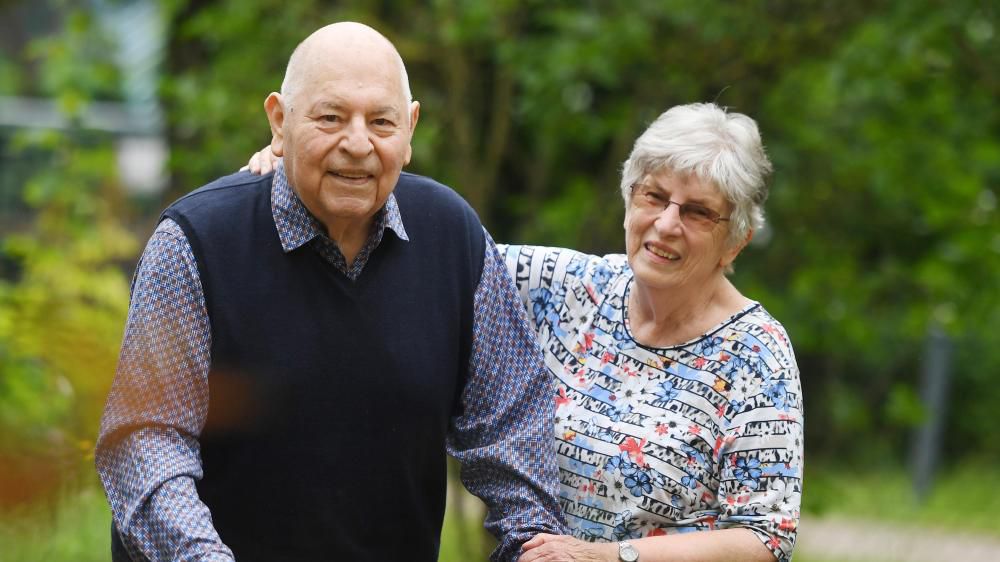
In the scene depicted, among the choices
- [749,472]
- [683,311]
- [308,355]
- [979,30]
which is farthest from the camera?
[979,30]

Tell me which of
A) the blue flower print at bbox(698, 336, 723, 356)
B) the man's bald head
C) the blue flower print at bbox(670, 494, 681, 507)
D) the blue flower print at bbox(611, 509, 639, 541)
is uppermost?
the man's bald head

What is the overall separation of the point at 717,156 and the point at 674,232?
0.17 meters

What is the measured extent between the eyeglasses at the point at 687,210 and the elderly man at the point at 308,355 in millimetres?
385

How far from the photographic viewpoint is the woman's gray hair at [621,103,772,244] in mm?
2391

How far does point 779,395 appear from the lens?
7.60 ft

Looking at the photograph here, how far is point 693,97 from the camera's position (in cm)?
475

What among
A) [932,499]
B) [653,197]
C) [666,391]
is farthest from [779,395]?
[932,499]

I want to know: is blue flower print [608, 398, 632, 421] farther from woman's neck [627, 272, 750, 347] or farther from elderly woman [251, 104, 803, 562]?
woman's neck [627, 272, 750, 347]

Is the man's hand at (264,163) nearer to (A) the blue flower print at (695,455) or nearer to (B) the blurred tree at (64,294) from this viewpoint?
(B) the blurred tree at (64,294)

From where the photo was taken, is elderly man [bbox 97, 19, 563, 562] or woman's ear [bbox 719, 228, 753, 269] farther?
woman's ear [bbox 719, 228, 753, 269]

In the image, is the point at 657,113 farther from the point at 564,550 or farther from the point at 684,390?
the point at 564,550

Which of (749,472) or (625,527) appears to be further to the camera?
(625,527)

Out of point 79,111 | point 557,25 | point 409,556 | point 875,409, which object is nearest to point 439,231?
point 409,556

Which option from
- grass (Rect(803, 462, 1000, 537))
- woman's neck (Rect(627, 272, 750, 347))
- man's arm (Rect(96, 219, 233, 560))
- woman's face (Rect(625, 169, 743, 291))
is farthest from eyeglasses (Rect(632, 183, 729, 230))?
grass (Rect(803, 462, 1000, 537))
